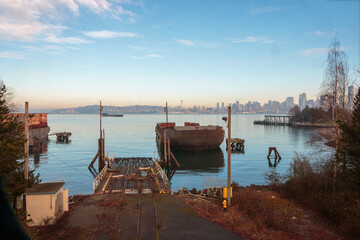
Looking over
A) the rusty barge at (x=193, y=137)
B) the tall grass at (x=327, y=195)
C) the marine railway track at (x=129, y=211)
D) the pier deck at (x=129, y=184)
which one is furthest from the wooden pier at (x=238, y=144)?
the marine railway track at (x=129, y=211)

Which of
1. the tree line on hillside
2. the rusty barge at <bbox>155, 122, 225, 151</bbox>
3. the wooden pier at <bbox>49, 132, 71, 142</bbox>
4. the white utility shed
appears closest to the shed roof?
the white utility shed

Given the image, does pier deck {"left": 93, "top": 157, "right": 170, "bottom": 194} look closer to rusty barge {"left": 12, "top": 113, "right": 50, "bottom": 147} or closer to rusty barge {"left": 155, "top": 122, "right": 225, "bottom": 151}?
rusty barge {"left": 155, "top": 122, "right": 225, "bottom": 151}

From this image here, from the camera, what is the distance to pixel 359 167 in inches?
669

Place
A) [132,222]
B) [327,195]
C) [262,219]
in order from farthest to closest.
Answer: [327,195], [262,219], [132,222]

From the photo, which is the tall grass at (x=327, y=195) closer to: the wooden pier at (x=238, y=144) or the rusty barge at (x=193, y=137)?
the rusty barge at (x=193, y=137)

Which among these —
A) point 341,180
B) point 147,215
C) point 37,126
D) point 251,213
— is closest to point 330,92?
point 341,180

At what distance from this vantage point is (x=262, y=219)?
16375 mm

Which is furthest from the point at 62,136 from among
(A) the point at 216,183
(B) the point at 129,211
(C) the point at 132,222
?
(C) the point at 132,222

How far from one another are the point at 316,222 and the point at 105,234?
45.1 feet

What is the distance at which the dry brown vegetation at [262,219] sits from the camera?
14.7 meters

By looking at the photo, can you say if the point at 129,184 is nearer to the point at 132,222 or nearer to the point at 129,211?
the point at 129,211

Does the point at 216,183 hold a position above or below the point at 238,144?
below

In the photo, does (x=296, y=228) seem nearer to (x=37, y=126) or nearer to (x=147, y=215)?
(x=147, y=215)

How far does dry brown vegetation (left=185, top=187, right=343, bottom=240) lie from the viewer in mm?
14727
